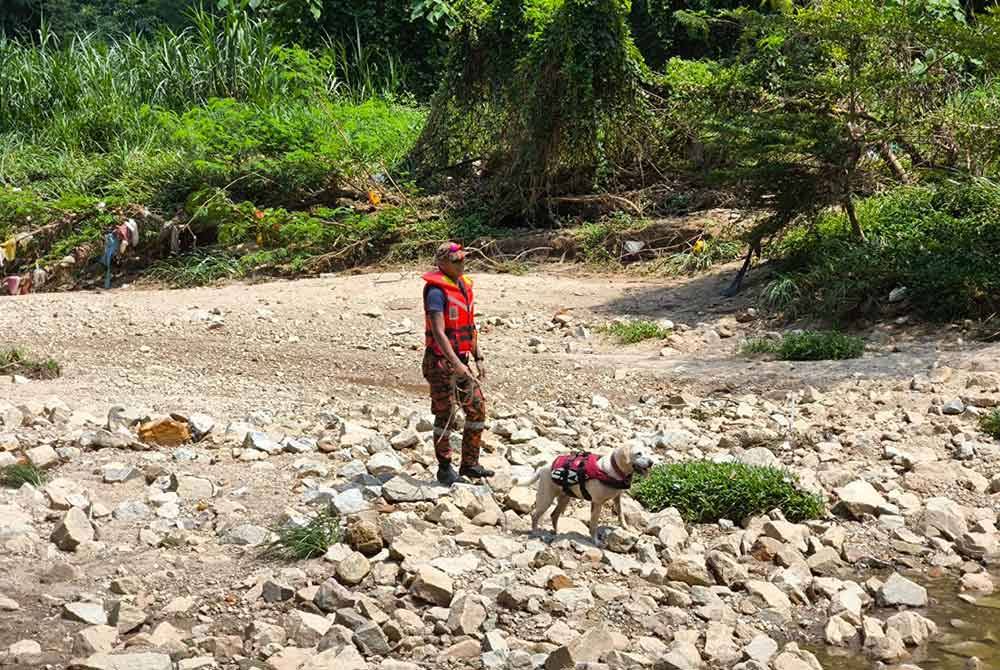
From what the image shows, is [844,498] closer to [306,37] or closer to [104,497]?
[104,497]

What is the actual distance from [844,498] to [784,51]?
5968 millimetres

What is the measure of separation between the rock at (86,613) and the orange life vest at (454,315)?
6.44ft

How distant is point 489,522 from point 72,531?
1872 mm

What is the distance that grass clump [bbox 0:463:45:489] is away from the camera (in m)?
5.80

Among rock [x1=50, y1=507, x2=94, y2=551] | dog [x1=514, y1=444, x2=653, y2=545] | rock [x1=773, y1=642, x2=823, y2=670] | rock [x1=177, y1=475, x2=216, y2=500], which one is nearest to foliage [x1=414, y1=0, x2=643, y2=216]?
rock [x1=177, y1=475, x2=216, y2=500]

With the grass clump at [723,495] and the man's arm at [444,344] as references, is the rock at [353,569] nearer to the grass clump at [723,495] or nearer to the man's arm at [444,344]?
the man's arm at [444,344]

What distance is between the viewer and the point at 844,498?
20.2 ft

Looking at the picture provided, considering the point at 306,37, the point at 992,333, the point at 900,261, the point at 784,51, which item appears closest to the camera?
the point at 992,333

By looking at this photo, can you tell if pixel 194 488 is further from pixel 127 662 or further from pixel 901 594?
pixel 901 594

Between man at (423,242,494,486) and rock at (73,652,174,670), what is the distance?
2.03 meters

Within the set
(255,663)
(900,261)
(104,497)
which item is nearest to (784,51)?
(900,261)

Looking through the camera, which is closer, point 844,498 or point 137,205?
point 844,498

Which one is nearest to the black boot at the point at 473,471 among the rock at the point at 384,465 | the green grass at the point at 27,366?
the rock at the point at 384,465

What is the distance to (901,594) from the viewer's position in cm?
518
